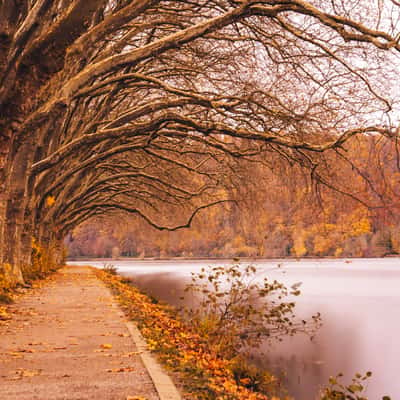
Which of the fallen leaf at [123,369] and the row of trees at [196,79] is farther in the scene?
the row of trees at [196,79]

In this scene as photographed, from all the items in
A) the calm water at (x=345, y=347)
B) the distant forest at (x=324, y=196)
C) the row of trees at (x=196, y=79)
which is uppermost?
the row of trees at (x=196, y=79)

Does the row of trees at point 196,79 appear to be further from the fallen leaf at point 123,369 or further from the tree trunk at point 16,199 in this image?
the fallen leaf at point 123,369

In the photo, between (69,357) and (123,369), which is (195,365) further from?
(69,357)

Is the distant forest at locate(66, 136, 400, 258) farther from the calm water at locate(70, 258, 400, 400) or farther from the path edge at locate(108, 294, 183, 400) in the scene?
the path edge at locate(108, 294, 183, 400)

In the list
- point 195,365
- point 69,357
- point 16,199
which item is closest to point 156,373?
point 195,365

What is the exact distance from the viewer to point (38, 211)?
19.8 m

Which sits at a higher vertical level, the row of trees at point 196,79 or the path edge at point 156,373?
the row of trees at point 196,79

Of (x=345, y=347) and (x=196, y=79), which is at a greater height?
(x=196, y=79)

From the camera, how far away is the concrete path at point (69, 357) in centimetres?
484

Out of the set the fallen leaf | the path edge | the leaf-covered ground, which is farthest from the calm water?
the fallen leaf

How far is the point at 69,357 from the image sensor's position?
20.9ft

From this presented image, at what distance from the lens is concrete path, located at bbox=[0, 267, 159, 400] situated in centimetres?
484

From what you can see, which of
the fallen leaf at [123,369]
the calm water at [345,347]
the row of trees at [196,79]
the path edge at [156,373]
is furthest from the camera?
the calm water at [345,347]

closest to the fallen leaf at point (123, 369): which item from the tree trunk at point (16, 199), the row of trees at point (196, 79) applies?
the row of trees at point (196, 79)
